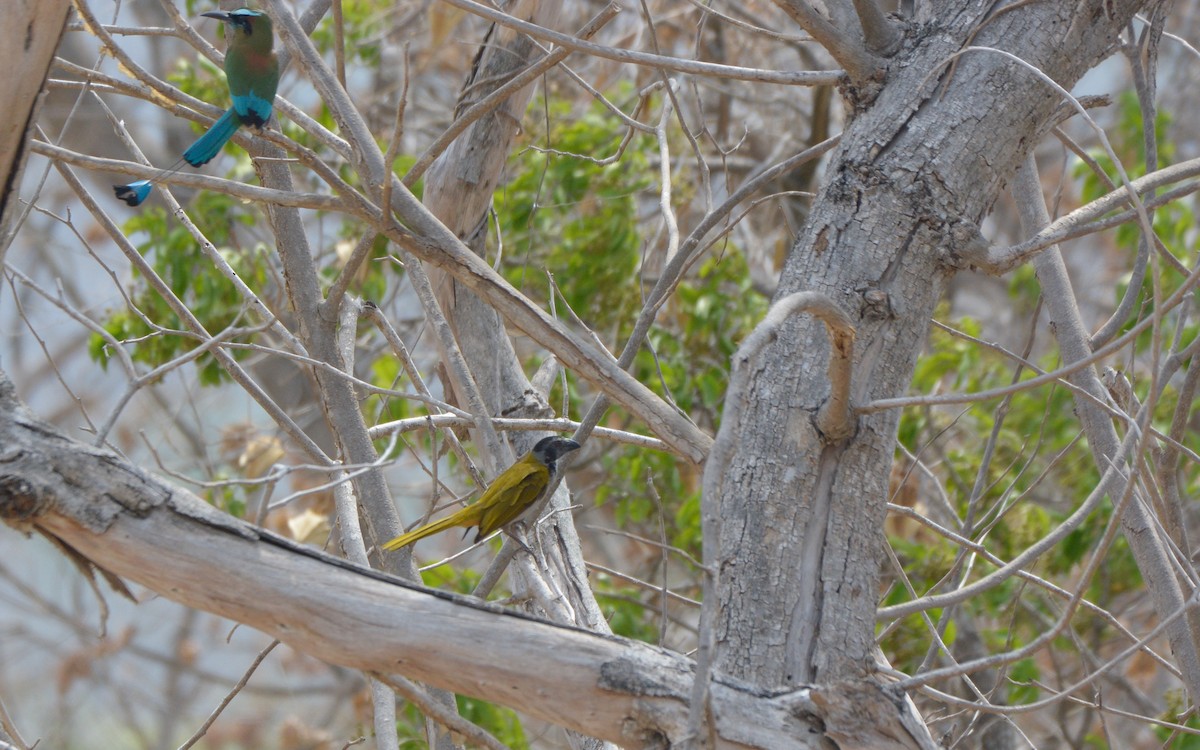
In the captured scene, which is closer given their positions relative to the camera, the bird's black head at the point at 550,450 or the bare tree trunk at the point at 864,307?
the bare tree trunk at the point at 864,307

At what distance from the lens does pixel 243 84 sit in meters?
3.00

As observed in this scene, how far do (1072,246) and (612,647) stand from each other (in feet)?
36.6

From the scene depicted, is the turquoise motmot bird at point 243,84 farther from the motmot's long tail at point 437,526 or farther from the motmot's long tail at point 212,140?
the motmot's long tail at point 437,526

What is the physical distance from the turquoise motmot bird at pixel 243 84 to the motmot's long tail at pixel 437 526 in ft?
3.31

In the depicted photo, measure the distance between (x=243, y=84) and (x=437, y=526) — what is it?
50.8 inches

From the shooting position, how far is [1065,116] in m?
2.47

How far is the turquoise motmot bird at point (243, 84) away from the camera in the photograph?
2.91 m

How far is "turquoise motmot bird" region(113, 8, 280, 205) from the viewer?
2910 millimetres

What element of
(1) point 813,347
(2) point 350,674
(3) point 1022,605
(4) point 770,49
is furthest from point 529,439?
(2) point 350,674

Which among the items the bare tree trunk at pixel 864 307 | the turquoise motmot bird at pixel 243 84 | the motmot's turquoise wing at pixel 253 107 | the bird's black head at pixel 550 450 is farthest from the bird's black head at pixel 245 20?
the bare tree trunk at pixel 864 307

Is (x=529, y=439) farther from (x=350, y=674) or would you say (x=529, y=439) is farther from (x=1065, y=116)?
(x=350, y=674)

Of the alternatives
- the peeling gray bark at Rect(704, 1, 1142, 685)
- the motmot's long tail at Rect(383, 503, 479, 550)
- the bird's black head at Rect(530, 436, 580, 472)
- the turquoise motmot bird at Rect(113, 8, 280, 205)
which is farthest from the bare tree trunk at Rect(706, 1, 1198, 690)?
the turquoise motmot bird at Rect(113, 8, 280, 205)

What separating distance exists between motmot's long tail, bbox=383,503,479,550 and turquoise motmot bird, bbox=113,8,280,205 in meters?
1.01

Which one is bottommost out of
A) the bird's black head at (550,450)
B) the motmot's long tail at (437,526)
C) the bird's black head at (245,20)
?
the motmot's long tail at (437,526)
